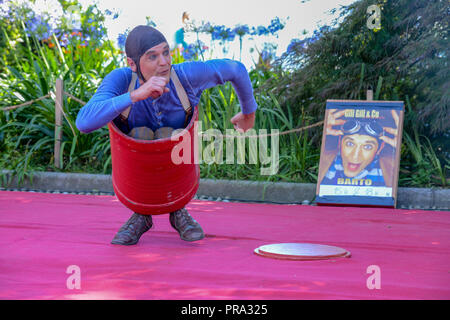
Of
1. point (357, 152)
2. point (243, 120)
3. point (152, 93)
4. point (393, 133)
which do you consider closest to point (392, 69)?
point (393, 133)

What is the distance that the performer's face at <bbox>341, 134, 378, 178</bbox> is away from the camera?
16.2 feet

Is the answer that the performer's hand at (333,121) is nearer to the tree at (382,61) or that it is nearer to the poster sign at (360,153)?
the poster sign at (360,153)

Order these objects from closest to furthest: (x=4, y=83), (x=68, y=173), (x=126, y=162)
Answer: (x=126, y=162)
(x=68, y=173)
(x=4, y=83)

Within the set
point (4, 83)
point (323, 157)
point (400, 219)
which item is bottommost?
point (400, 219)

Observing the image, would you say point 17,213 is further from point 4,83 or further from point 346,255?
point 4,83

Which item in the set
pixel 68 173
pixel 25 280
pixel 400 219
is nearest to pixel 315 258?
pixel 25 280

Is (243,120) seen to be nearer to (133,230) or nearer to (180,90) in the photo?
(180,90)

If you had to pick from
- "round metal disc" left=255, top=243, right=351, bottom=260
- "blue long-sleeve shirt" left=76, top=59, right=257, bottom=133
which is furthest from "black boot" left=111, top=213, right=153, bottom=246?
"round metal disc" left=255, top=243, right=351, bottom=260

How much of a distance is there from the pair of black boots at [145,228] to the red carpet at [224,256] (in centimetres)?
5

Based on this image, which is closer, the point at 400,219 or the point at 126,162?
the point at 126,162
